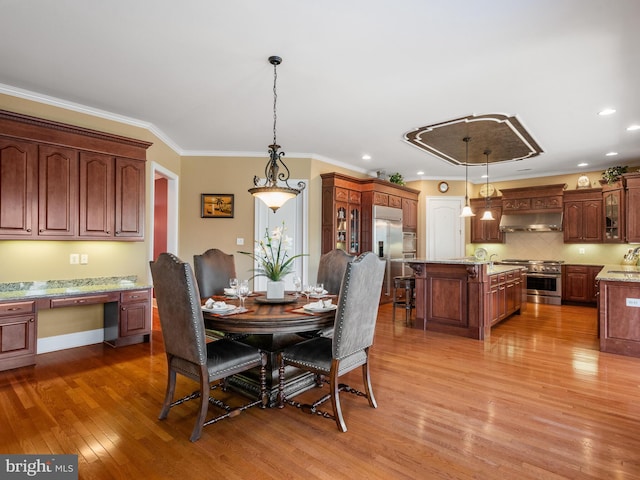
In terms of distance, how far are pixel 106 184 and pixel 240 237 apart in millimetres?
2232

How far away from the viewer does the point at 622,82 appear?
10.9 feet

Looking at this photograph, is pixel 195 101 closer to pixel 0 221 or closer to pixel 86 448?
pixel 0 221

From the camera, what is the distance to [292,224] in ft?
19.8

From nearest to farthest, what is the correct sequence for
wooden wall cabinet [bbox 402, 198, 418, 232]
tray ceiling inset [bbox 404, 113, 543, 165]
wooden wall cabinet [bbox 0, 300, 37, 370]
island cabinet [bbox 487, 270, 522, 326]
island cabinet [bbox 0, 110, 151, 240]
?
wooden wall cabinet [bbox 0, 300, 37, 370]
island cabinet [bbox 0, 110, 151, 240]
tray ceiling inset [bbox 404, 113, 543, 165]
island cabinet [bbox 487, 270, 522, 326]
wooden wall cabinet [bbox 402, 198, 418, 232]

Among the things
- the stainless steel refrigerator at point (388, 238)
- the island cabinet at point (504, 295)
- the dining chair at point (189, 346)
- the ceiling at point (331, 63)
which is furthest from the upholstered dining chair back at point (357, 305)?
the stainless steel refrigerator at point (388, 238)

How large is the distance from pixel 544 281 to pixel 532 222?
1224mm

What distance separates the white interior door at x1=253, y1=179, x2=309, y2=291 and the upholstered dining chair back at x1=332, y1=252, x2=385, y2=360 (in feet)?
11.2

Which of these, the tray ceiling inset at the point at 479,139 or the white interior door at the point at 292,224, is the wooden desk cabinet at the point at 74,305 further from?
the tray ceiling inset at the point at 479,139

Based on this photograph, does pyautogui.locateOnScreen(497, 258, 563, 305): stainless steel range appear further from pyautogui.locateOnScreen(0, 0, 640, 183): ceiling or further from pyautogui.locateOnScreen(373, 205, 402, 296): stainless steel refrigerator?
pyautogui.locateOnScreen(0, 0, 640, 183): ceiling

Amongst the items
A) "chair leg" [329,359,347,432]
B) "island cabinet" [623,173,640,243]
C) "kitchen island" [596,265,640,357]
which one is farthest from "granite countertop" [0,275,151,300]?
"island cabinet" [623,173,640,243]

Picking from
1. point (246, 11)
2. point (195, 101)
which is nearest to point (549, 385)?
point (246, 11)

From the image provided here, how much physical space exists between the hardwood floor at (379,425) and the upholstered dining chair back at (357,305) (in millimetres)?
534

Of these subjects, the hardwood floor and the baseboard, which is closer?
the hardwood floor

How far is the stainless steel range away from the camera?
688cm
